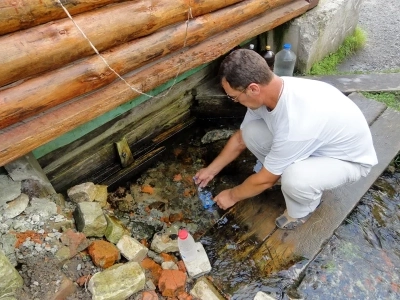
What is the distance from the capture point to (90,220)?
8.77 ft

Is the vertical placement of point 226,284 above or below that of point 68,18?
below

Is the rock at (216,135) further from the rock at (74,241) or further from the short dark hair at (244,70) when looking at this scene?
the rock at (74,241)

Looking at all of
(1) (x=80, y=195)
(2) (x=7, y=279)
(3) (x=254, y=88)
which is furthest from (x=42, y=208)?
(3) (x=254, y=88)

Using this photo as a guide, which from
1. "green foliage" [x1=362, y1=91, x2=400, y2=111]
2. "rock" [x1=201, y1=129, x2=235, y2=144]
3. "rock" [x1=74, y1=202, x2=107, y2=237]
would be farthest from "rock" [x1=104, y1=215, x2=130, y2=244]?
"green foliage" [x1=362, y1=91, x2=400, y2=111]

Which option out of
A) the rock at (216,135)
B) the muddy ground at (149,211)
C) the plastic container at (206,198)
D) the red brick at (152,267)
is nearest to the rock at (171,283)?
the red brick at (152,267)

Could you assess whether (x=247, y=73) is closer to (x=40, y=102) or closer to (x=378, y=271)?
(x=40, y=102)

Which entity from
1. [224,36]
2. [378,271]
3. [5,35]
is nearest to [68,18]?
[5,35]

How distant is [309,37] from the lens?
4.50 metres

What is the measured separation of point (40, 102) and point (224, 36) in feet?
6.29

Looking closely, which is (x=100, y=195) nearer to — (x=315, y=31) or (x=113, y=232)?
(x=113, y=232)

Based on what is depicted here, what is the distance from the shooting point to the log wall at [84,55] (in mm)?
2268

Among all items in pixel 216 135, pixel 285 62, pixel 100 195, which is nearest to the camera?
pixel 100 195

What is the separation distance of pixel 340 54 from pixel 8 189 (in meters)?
4.57

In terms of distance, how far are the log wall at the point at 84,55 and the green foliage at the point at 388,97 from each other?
1799 millimetres
